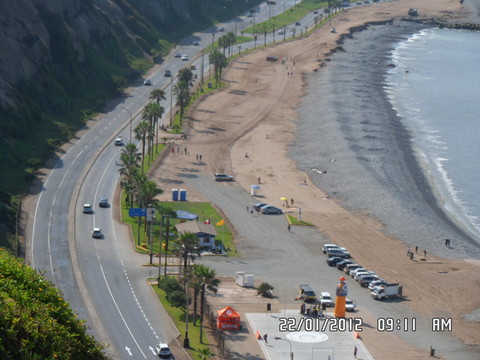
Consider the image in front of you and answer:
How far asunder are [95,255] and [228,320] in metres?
21.8

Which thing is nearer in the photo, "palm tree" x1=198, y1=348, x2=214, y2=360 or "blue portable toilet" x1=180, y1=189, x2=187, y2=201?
"palm tree" x1=198, y1=348, x2=214, y2=360

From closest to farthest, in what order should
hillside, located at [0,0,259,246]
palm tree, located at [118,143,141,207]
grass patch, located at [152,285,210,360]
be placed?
grass patch, located at [152,285,210,360]
palm tree, located at [118,143,141,207]
hillside, located at [0,0,259,246]

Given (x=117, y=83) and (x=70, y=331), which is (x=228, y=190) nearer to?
(x=117, y=83)

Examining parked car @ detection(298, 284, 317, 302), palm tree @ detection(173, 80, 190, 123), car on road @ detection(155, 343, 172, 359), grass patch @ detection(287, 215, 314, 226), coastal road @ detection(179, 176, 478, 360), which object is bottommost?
coastal road @ detection(179, 176, 478, 360)

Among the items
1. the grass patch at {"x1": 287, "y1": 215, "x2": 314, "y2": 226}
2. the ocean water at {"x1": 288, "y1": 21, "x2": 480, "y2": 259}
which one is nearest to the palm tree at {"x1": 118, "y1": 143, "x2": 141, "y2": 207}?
the grass patch at {"x1": 287, "y1": 215, "x2": 314, "y2": 226}

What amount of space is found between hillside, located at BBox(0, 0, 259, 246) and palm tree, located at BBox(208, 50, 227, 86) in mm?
15176

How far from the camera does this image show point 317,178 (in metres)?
126

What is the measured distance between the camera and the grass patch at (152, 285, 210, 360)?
68562 millimetres

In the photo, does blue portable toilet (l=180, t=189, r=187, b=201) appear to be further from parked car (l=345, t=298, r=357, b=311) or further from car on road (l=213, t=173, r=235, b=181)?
parked car (l=345, t=298, r=357, b=311)

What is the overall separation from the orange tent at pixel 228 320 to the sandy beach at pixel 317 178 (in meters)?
10.9

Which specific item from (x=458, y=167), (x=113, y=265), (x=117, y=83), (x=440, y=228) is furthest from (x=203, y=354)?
(x=117, y=83)

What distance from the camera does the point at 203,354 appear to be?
66.4 m

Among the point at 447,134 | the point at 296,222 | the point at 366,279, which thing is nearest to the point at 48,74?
the point at 296,222

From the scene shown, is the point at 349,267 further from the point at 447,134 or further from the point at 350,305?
the point at 447,134
